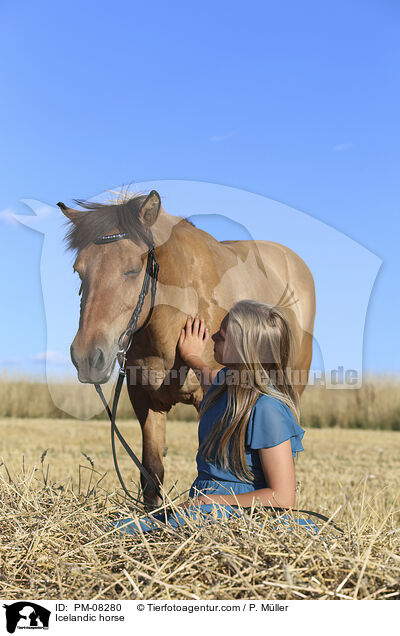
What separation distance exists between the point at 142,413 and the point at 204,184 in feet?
5.23

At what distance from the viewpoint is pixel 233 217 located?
3.42m

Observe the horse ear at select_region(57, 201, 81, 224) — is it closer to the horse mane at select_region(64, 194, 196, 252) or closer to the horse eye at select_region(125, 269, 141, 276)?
the horse mane at select_region(64, 194, 196, 252)

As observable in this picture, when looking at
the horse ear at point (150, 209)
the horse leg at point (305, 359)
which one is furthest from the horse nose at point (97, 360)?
the horse leg at point (305, 359)

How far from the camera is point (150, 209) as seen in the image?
3.18 meters

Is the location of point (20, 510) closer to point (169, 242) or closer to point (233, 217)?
point (169, 242)

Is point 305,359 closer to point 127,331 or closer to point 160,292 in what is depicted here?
point 160,292

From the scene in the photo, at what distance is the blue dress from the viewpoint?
7.42ft

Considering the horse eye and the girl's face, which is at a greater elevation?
the horse eye

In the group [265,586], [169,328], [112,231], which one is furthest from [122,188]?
[265,586]

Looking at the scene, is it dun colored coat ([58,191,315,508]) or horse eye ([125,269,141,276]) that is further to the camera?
horse eye ([125,269,141,276])
